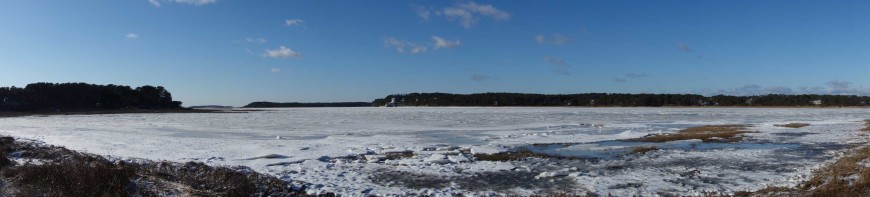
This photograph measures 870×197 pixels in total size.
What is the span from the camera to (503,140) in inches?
794

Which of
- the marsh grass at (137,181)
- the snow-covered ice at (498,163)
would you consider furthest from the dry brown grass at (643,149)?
the marsh grass at (137,181)

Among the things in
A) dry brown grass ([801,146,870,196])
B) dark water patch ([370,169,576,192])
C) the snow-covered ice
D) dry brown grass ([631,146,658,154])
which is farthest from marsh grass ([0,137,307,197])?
dry brown grass ([631,146,658,154])

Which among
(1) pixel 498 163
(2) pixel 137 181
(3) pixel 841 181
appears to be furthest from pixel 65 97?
(3) pixel 841 181

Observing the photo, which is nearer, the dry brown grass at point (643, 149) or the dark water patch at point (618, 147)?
the dark water patch at point (618, 147)

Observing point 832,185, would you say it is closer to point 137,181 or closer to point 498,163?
point 498,163

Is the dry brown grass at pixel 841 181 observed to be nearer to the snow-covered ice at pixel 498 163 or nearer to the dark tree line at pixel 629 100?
the snow-covered ice at pixel 498 163

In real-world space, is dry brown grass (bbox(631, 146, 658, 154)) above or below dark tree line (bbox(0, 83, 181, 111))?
below

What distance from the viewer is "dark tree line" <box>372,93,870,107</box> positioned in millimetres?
100625

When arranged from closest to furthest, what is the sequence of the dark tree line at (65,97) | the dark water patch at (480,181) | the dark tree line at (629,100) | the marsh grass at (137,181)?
the marsh grass at (137,181) → the dark water patch at (480,181) → the dark tree line at (65,97) → the dark tree line at (629,100)

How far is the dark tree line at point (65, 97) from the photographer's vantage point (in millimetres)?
75188

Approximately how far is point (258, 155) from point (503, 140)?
857 cm

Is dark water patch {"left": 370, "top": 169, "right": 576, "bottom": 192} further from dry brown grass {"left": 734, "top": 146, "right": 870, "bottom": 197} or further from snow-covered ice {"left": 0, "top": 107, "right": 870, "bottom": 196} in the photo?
dry brown grass {"left": 734, "top": 146, "right": 870, "bottom": 197}

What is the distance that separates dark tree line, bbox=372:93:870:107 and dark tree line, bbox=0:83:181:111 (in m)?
65.0

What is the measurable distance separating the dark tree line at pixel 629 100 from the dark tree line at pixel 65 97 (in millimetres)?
64971
